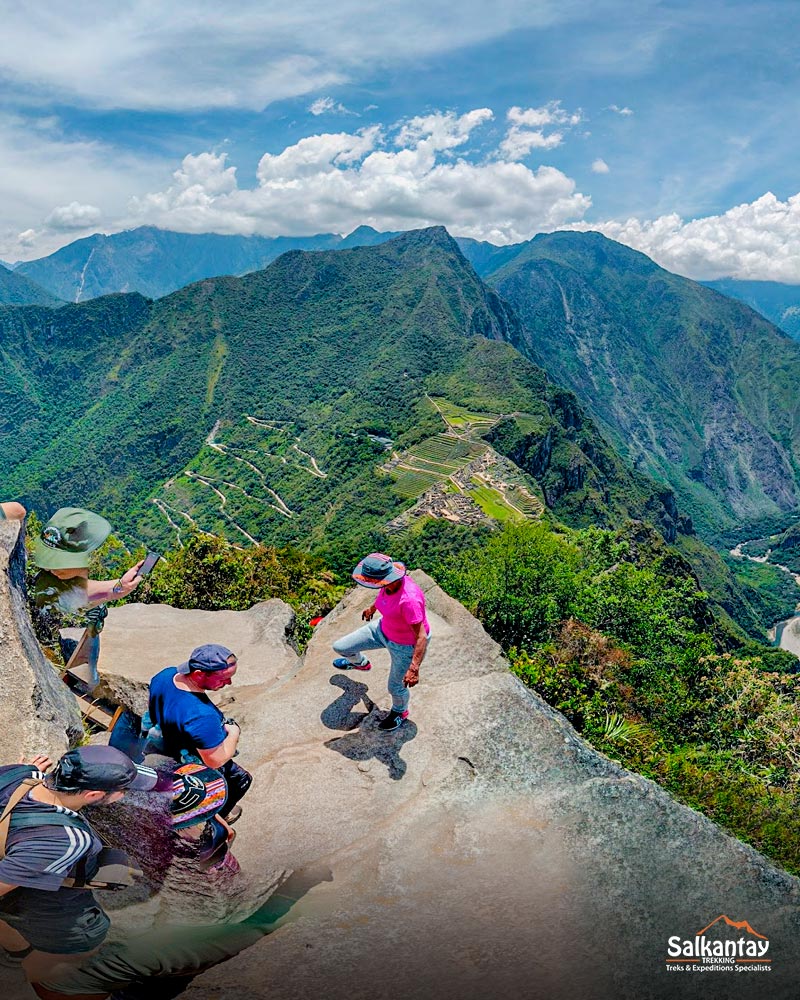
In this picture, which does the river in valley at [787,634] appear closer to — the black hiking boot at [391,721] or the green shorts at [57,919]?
the black hiking boot at [391,721]

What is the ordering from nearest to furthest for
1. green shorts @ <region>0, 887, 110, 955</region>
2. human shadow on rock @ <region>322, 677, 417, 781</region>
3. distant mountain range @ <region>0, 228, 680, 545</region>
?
green shorts @ <region>0, 887, 110, 955</region>, human shadow on rock @ <region>322, 677, 417, 781</region>, distant mountain range @ <region>0, 228, 680, 545</region>

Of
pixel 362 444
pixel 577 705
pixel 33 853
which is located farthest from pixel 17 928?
pixel 362 444

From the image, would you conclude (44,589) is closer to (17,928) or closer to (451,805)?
(17,928)

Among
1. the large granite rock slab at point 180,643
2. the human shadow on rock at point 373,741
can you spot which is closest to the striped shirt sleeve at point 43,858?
the human shadow on rock at point 373,741

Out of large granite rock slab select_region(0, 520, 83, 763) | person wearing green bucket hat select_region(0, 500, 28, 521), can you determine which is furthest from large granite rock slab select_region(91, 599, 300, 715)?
person wearing green bucket hat select_region(0, 500, 28, 521)

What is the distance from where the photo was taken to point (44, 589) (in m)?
6.86

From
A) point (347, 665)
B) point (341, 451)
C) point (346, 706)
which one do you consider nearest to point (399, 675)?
point (346, 706)

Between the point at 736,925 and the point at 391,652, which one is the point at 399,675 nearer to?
the point at 391,652

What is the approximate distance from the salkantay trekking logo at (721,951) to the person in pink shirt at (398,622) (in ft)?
11.0

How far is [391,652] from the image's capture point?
757 centimetres

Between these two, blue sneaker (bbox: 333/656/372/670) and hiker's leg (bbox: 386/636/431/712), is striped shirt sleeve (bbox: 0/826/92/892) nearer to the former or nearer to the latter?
hiker's leg (bbox: 386/636/431/712)

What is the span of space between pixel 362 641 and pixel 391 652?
65cm

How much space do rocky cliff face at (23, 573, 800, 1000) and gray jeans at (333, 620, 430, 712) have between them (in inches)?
19.5

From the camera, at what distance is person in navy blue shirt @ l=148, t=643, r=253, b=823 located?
5.14 metres
